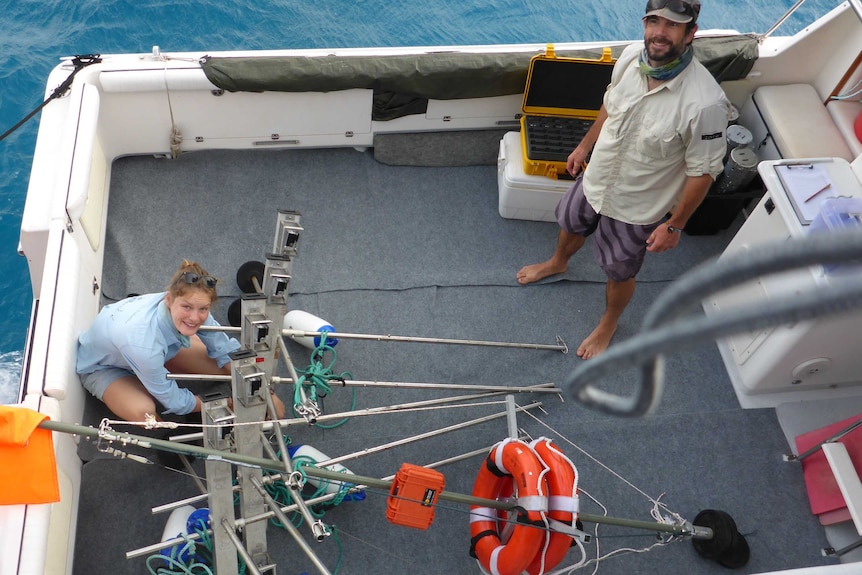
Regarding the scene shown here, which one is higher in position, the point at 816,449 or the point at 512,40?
the point at 512,40

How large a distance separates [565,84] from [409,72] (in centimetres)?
63

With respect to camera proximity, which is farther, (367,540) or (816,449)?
(816,449)

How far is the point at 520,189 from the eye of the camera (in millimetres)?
3256

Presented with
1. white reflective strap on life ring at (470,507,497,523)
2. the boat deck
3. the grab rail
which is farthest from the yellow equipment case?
the grab rail

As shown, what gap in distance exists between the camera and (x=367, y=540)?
2543 mm

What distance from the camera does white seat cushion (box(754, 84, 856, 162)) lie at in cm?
313

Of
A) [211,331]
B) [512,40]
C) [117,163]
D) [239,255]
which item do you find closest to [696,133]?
[211,331]

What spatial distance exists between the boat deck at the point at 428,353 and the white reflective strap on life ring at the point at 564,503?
39 centimetres

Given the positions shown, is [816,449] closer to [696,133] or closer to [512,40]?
[696,133]

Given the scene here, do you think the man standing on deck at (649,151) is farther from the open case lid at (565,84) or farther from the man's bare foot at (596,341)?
the open case lid at (565,84)

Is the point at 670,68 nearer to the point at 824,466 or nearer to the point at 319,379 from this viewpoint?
the point at 319,379

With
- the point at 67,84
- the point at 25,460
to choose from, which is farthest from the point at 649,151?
the point at 67,84

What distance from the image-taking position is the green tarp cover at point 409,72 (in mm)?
3076

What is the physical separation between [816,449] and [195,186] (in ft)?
8.21
